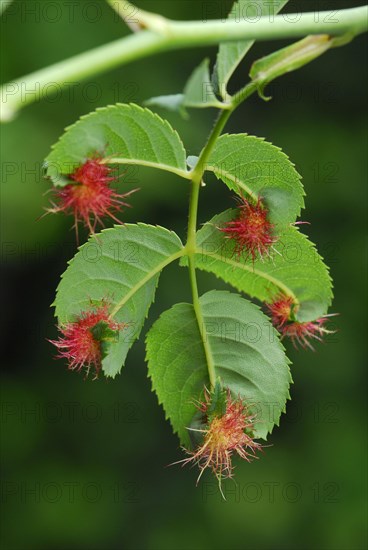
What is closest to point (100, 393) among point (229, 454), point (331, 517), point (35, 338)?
point (35, 338)

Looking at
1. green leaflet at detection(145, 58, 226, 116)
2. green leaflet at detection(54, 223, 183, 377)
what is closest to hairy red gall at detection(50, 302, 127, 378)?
green leaflet at detection(54, 223, 183, 377)

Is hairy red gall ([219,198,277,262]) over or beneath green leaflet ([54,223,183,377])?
over

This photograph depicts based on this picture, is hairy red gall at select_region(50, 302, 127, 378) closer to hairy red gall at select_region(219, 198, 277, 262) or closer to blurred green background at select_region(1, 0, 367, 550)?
hairy red gall at select_region(219, 198, 277, 262)

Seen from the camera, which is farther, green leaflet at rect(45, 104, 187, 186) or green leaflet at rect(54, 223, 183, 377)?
green leaflet at rect(54, 223, 183, 377)

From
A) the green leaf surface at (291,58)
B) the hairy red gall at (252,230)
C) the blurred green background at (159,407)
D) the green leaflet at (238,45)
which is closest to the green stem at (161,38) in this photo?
the green leaf surface at (291,58)

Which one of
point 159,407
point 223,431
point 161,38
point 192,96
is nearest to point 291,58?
point 192,96

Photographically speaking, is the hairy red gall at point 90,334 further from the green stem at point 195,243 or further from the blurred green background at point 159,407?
the blurred green background at point 159,407

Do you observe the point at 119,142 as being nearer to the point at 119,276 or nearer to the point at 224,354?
the point at 119,276
